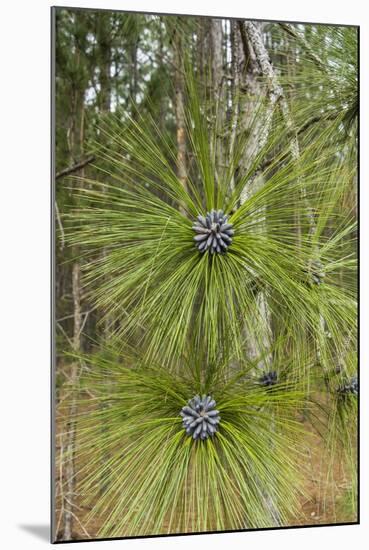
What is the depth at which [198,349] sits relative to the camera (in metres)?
1.84

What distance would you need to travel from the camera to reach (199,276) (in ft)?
5.77

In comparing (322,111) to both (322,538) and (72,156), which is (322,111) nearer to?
(72,156)

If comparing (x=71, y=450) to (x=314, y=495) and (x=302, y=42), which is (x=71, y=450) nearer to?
(x=314, y=495)

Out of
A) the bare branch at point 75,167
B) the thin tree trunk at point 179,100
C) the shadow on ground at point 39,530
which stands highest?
the thin tree trunk at point 179,100

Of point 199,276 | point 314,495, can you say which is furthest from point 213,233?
point 314,495

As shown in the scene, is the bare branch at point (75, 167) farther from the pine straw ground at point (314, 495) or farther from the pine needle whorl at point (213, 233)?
the pine straw ground at point (314, 495)

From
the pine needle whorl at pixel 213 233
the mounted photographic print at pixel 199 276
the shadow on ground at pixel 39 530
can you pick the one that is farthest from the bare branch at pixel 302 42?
the shadow on ground at pixel 39 530

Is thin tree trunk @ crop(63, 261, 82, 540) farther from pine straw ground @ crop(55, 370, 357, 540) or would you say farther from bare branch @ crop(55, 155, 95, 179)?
bare branch @ crop(55, 155, 95, 179)

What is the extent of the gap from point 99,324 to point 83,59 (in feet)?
1.90

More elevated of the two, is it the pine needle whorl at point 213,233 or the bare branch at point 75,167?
the bare branch at point 75,167

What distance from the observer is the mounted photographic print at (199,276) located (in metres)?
1.80

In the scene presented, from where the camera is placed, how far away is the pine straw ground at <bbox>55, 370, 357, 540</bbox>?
5.97 feet

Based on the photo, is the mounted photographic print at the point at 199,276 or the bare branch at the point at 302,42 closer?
the mounted photographic print at the point at 199,276

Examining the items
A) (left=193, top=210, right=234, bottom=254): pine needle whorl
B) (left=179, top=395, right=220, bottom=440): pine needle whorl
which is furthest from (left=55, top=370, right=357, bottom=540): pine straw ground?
(left=193, top=210, right=234, bottom=254): pine needle whorl
